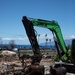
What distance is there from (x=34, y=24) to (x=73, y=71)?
16.6 feet

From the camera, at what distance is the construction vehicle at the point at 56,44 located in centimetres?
1919

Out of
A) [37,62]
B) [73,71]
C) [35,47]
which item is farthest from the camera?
[73,71]

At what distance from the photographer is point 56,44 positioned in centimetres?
2528

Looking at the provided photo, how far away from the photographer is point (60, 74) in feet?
62.1

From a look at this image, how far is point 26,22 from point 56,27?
199 inches

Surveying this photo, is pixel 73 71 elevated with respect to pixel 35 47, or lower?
lower

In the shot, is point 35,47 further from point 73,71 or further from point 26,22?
point 73,71

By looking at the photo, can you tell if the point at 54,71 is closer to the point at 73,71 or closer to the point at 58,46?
the point at 73,71

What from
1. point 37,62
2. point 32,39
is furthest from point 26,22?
point 37,62

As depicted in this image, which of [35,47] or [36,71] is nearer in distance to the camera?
[36,71]

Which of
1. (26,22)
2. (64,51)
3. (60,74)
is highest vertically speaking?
(26,22)

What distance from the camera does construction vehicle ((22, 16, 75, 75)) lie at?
1919 centimetres

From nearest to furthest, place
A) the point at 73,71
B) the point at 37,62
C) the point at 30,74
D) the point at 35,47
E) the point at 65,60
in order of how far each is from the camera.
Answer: the point at 30,74, the point at 37,62, the point at 35,47, the point at 73,71, the point at 65,60

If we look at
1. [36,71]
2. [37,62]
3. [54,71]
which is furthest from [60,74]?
[36,71]
